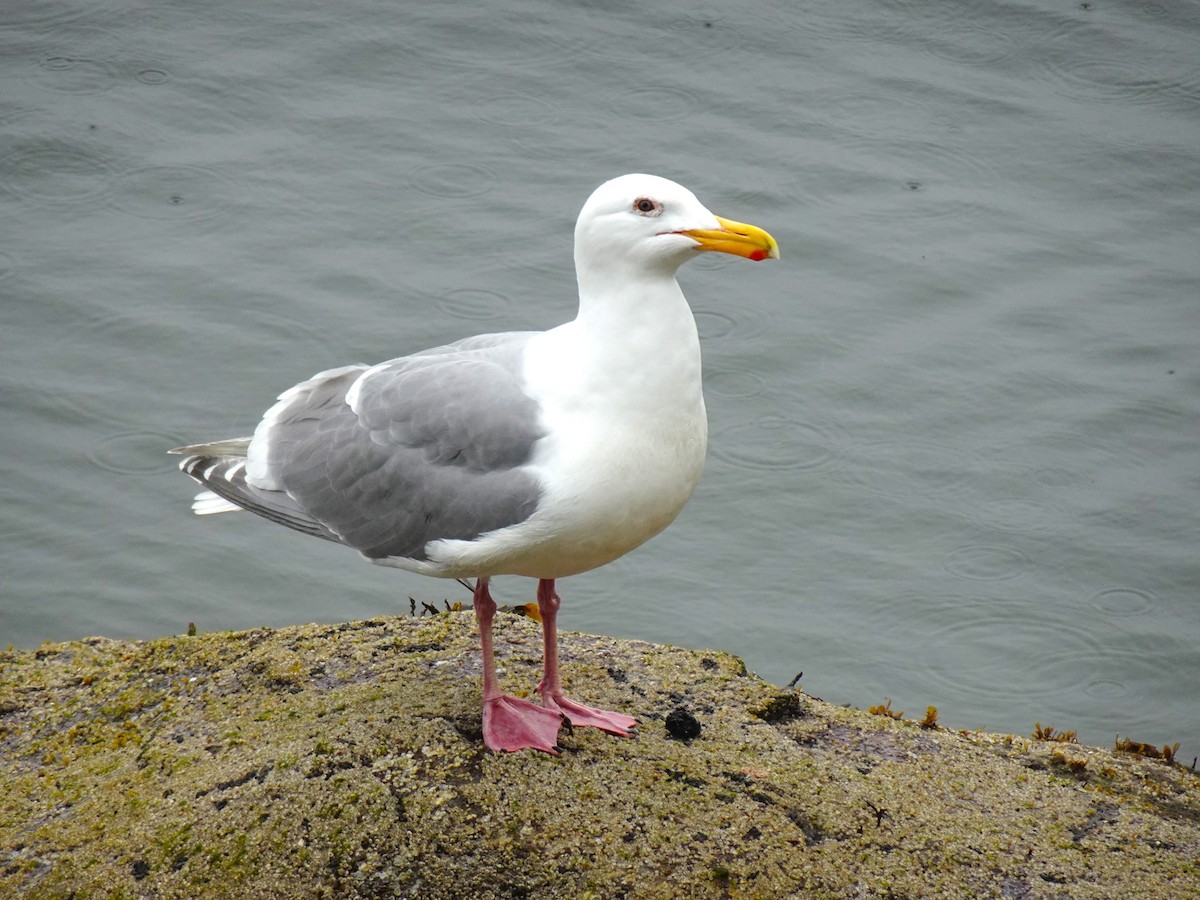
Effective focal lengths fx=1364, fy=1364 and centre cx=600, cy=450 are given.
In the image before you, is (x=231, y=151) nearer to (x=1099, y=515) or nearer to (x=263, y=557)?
(x=263, y=557)

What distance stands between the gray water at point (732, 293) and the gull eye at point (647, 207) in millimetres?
4092

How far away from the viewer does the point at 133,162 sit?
10984 millimetres

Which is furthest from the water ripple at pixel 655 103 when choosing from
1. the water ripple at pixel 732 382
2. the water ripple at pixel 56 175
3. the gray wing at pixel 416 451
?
the gray wing at pixel 416 451

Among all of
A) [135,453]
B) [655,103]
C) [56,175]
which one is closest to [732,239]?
[135,453]

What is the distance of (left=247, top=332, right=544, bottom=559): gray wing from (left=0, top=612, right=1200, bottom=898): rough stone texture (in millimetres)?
609

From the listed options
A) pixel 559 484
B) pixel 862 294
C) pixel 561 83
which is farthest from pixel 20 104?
pixel 559 484

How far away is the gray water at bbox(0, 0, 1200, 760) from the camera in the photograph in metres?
8.44

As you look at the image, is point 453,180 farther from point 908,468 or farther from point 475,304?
point 908,468

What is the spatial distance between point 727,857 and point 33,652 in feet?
Answer: 9.92

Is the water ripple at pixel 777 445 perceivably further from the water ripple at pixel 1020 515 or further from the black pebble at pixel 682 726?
the black pebble at pixel 682 726

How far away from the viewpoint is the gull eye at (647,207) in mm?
4402

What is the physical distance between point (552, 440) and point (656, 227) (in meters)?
0.77

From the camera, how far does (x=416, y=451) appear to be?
15.9 feet

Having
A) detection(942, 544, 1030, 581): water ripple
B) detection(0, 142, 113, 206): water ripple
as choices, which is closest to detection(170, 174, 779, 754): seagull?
detection(942, 544, 1030, 581): water ripple
